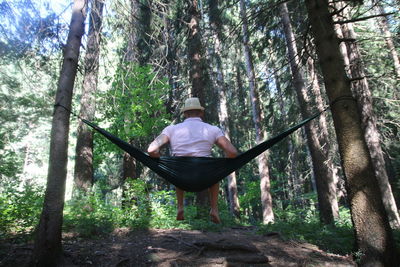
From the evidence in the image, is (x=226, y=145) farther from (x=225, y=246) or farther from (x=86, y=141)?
(x=86, y=141)

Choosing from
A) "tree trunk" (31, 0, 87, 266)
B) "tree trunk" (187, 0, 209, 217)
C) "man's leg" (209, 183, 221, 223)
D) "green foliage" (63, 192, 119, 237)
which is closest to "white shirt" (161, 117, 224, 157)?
"man's leg" (209, 183, 221, 223)

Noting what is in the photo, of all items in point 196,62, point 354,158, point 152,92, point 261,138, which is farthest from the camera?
point 261,138

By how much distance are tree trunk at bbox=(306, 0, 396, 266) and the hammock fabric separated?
36 centimetres

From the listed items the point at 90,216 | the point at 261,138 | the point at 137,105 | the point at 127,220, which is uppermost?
the point at 137,105

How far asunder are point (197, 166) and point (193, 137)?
0.32 metres

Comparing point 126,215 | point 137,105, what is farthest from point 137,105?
point 126,215

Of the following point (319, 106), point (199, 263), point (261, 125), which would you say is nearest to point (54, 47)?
point (199, 263)

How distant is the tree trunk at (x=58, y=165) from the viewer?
2.93m

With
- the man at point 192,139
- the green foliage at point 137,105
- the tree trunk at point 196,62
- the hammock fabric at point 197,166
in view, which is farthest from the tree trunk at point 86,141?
the man at point 192,139

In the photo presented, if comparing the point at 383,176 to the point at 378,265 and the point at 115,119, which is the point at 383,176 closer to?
the point at 378,265

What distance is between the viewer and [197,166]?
10.2ft

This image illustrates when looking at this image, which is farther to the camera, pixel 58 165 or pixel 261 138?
pixel 261 138

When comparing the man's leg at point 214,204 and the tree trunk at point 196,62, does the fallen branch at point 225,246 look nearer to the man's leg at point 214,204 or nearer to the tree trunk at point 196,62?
the man's leg at point 214,204

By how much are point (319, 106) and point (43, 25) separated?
21.9ft
